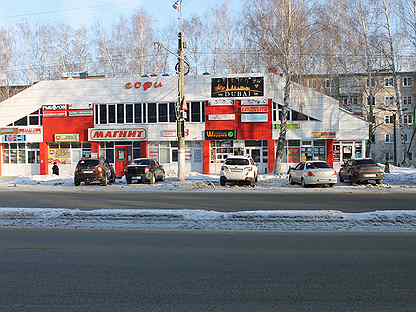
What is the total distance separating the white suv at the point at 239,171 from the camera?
28594mm

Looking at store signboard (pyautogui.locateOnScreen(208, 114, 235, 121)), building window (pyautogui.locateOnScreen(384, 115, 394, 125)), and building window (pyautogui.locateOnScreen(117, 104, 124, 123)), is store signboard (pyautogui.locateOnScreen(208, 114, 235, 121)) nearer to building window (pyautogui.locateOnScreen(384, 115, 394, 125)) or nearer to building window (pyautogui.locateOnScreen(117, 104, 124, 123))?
building window (pyautogui.locateOnScreen(117, 104, 124, 123))

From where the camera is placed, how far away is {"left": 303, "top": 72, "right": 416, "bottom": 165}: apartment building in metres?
48.5

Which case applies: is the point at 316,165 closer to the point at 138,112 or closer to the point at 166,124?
the point at 166,124

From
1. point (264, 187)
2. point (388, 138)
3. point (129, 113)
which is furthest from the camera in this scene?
point (388, 138)

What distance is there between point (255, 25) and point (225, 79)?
16.7ft

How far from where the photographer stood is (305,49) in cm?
3725

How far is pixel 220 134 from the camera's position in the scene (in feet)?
135

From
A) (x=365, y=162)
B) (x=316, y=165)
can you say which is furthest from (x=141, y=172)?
(x=365, y=162)

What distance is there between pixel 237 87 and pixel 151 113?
24.2 ft

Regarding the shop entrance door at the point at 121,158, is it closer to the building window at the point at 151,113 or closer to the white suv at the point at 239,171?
the building window at the point at 151,113

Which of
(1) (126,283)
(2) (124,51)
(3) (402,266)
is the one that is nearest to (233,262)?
(1) (126,283)

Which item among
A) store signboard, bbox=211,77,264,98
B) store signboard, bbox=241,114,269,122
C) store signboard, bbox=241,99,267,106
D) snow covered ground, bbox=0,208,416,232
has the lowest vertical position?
snow covered ground, bbox=0,208,416,232

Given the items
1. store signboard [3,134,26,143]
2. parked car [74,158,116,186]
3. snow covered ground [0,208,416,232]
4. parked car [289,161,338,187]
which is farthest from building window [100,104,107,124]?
snow covered ground [0,208,416,232]

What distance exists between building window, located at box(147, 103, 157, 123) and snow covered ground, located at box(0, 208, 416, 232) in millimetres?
27852
